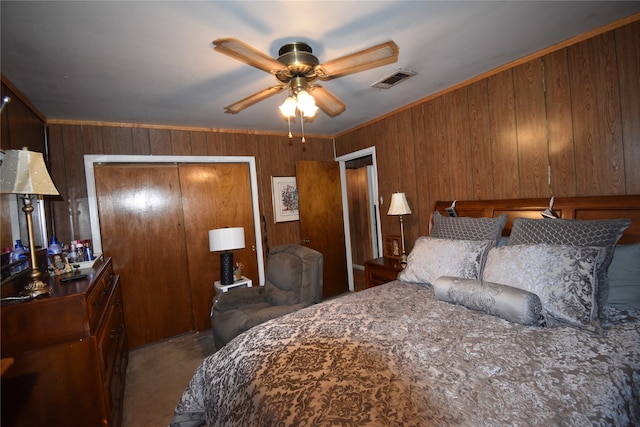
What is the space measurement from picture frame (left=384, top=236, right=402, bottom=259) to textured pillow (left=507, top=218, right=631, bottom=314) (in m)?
1.53

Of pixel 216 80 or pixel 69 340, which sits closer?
pixel 69 340

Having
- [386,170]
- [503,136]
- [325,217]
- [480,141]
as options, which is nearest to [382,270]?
[386,170]

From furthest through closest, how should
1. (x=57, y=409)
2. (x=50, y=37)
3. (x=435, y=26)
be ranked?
(x=435, y=26) < (x=50, y=37) < (x=57, y=409)

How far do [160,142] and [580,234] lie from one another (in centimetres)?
391

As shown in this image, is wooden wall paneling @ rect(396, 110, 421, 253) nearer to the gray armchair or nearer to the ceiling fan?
the gray armchair

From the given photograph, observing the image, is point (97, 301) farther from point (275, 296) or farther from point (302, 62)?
point (302, 62)

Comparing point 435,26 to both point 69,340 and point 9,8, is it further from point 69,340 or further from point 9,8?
point 69,340

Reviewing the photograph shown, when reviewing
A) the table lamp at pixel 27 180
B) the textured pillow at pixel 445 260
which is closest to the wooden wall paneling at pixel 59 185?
the table lamp at pixel 27 180

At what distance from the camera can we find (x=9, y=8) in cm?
138

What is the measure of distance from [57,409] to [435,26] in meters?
2.99

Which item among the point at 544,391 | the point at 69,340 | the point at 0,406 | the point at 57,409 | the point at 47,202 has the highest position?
the point at 47,202

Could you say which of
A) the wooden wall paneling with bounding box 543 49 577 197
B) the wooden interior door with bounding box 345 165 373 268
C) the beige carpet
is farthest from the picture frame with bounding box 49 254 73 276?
the wooden interior door with bounding box 345 165 373 268

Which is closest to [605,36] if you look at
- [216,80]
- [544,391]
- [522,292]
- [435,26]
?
[435,26]

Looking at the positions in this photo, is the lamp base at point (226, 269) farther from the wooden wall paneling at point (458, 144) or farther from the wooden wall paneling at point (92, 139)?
the wooden wall paneling at point (458, 144)
